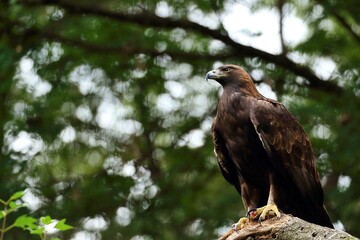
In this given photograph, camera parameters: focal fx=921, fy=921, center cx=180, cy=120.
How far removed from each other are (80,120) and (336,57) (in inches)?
147

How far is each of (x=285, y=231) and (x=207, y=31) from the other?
259 inches

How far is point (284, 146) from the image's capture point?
7.79m

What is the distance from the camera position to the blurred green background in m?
12.0

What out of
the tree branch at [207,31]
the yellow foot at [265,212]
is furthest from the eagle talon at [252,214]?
the tree branch at [207,31]

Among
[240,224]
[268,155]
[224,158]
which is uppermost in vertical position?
[224,158]

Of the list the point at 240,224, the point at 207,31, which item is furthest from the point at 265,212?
the point at 207,31

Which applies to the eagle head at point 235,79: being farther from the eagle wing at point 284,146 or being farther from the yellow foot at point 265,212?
the yellow foot at point 265,212

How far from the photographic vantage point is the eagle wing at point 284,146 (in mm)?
7680

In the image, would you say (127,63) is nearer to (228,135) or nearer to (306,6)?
(306,6)

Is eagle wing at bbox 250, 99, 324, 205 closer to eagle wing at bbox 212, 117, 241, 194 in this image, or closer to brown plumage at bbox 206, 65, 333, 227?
brown plumage at bbox 206, 65, 333, 227

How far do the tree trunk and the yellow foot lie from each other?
10.1 inches

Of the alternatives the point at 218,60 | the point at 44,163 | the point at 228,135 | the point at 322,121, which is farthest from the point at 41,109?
the point at 228,135

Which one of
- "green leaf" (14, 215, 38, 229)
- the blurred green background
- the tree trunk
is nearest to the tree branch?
the blurred green background

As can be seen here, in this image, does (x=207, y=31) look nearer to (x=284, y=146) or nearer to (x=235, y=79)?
(x=235, y=79)
